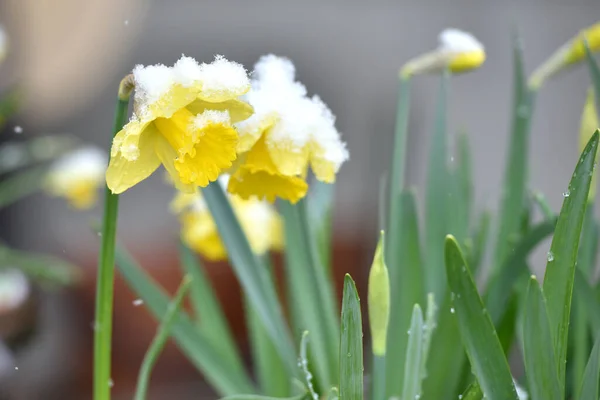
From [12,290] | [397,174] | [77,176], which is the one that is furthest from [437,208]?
[77,176]

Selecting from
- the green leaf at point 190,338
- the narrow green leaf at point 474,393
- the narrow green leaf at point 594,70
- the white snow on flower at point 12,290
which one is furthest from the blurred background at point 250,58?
the narrow green leaf at point 474,393

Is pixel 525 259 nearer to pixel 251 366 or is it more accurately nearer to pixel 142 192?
pixel 251 366

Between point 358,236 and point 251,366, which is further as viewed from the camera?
point 358,236

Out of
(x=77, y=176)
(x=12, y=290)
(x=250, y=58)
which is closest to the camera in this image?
(x=12, y=290)

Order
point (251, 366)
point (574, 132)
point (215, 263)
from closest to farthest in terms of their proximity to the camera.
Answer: point (251, 366) → point (215, 263) → point (574, 132)

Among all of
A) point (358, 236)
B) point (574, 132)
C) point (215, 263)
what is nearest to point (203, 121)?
point (215, 263)

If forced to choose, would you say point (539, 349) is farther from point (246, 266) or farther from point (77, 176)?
point (77, 176)

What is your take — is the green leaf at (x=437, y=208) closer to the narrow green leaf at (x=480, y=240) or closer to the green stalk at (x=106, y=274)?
the narrow green leaf at (x=480, y=240)
